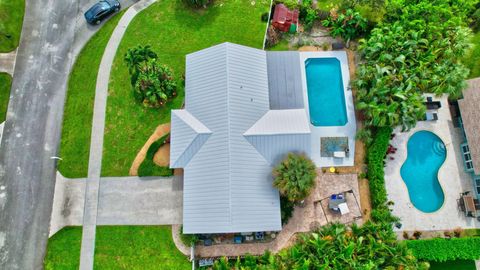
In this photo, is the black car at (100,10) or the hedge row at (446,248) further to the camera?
the black car at (100,10)

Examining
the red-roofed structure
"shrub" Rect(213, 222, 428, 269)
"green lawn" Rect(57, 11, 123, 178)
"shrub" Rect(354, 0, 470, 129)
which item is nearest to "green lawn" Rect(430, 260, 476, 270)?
"shrub" Rect(213, 222, 428, 269)

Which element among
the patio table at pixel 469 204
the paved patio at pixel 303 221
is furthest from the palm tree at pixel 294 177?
the patio table at pixel 469 204

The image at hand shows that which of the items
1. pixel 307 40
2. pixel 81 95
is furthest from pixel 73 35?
pixel 307 40

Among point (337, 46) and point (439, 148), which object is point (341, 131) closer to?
point (337, 46)

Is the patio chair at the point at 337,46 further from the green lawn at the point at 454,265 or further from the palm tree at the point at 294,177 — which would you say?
the green lawn at the point at 454,265

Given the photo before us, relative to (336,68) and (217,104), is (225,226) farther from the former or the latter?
(336,68)

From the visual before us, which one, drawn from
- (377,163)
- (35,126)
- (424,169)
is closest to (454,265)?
(424,169)

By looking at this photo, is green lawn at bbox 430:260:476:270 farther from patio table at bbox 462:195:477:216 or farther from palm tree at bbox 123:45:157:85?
palm tree at bbox 123:45:157:85
